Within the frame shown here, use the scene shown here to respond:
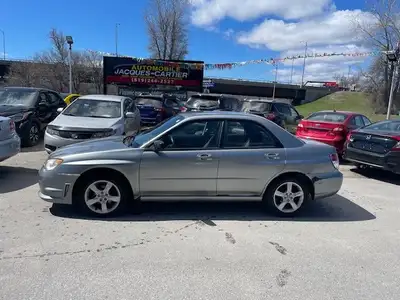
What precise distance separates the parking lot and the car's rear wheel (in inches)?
7.1

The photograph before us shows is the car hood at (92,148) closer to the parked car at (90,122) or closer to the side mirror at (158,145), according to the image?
the side mirror at (158,145)

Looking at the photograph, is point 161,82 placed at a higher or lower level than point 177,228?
higher

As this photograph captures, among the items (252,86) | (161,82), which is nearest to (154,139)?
(161,82)

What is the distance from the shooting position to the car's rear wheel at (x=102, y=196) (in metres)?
4.55

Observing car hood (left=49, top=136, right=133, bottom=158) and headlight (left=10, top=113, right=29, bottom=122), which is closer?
car hood (left=49, top=136, right=133, bottom=158)

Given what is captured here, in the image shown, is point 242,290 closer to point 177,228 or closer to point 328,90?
point 177,228

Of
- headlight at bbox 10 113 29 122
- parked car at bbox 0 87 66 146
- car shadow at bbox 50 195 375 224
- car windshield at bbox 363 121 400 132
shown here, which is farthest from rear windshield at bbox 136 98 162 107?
car shadow at bbox 50 195 375 224

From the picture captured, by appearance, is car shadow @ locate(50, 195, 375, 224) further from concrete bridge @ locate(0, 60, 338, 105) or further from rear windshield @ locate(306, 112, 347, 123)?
concrete bridge @ locate(0, 60, 338, 105)

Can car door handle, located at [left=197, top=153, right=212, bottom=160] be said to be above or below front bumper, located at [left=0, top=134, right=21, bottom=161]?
above

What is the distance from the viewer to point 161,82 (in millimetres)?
21141

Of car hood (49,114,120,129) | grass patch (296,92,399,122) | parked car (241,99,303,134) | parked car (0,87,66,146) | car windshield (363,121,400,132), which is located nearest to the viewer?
car hood (49,114,120,129)

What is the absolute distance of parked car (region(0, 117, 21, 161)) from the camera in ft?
20.5

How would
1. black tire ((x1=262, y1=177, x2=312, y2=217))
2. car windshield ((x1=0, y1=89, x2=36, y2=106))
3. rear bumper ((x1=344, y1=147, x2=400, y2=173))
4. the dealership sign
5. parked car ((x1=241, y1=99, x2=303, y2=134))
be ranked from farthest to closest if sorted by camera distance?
the dealership sign → parked car ((x1=241, y1=99, x2=303, y2=134)) → car windshield ((x1=0, y1=89, x2=36, y2=106)) → rear bumper ((x1=344, y1=147, x2=400, y2=173)) → black tire ((x1=262, y1=177, x2=312, y2=217))

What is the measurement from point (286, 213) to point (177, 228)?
1.67 meters
